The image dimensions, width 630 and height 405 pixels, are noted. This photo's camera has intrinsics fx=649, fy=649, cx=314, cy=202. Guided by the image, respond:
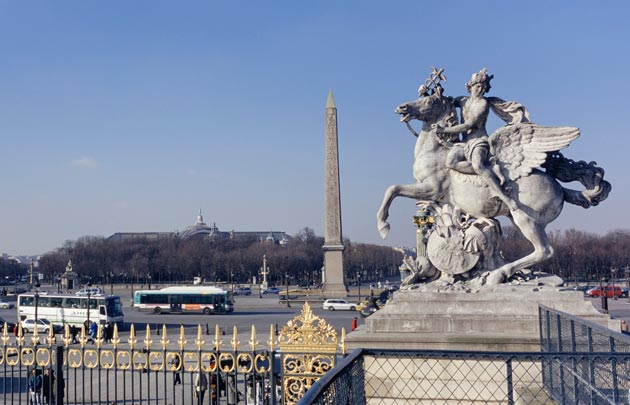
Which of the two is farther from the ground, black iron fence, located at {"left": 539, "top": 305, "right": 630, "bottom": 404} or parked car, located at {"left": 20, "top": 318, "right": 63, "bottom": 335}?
black iron fence, located at {"left": 539, "top": 305, "right": 630, "bottom": 404}

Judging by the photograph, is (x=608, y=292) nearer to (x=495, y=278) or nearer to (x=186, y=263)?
(x=495, y=278)

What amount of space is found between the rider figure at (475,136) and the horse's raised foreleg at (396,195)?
0.47 metres

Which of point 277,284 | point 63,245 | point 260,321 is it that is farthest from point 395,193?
point 63,245

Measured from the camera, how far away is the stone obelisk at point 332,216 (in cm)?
4616

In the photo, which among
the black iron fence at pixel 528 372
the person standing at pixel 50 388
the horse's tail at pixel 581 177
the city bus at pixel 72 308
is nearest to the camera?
the black iron fence at pixel 528 372

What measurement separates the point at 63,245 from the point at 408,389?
113750mm

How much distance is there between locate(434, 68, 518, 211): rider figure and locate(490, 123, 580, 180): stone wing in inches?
7.2

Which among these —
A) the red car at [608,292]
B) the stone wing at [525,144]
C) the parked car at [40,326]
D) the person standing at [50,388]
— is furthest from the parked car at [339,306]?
the stone wing at [525,144]

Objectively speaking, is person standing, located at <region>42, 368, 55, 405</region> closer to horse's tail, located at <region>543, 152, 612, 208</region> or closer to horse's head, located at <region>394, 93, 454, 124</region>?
horse's head, located at <region>394, 93, 454, 124</region>

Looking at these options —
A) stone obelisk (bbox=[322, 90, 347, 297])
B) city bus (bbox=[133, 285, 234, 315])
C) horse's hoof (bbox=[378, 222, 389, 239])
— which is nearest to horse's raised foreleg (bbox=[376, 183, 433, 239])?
horse's hoof (bbox=[378, 222, 389, 239])

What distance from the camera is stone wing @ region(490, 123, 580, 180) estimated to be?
8.11 meters

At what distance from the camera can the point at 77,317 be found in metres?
30.7

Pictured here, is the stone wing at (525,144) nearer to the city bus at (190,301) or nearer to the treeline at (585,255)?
the city bus at (190,301)

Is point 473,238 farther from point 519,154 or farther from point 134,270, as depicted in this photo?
point 134,270
